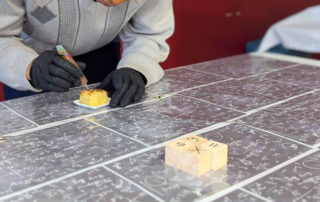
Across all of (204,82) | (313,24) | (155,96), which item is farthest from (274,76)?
(313,24)

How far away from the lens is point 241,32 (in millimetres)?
3469

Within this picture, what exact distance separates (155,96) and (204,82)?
9.9 inches

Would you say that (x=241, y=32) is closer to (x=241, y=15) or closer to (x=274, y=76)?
(x=241, y=15)

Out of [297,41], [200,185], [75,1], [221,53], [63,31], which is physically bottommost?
[221,53]

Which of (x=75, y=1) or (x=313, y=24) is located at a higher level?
(x=75, y=1)

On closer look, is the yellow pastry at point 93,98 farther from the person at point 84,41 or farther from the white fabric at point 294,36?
the white fabric at point 294,36

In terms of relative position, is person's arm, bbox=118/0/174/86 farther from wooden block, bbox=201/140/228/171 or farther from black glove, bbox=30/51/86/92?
wooden block, bbox=201/140/228/171

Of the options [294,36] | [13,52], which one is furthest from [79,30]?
[294,36]

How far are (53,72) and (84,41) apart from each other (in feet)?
0.94

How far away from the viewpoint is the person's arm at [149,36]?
62.0 inches

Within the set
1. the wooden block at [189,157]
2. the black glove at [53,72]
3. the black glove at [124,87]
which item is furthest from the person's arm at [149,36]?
the wooden block at [189,157]

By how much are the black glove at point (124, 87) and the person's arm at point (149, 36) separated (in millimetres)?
139

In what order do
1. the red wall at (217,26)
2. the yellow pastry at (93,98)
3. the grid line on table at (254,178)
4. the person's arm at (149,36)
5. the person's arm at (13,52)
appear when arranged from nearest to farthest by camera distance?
the grid line on table at (254,178) < the yellow pastry at (93,98) < the person's arm at (13,52) < the person's arm at (149,36) < the red wall at (217,26)

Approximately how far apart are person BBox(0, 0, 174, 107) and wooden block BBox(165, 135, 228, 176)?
42 cm
